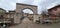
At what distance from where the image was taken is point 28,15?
1240 centimetres

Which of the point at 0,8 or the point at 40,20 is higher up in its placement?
the point at 0,8

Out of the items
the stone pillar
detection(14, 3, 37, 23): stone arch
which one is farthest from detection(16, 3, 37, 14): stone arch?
the stone pillar

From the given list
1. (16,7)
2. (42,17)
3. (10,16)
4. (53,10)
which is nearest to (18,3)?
(16,7)

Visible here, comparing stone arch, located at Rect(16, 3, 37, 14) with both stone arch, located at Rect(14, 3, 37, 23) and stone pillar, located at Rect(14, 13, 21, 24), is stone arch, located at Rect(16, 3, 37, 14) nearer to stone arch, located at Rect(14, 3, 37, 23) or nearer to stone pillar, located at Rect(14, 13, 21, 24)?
stone arch, located at Rect(14, 3, 37, 23)

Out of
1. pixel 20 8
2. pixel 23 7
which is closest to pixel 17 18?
pixel 20 8

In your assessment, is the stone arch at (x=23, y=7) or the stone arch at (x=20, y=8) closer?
the stone arch at (x=20, y=8)

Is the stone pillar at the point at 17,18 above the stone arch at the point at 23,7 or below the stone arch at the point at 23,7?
below

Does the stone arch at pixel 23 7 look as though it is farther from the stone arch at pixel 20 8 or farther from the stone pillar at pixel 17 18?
the stone pillar at pixel 17 18

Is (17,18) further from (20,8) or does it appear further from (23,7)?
(23,7)

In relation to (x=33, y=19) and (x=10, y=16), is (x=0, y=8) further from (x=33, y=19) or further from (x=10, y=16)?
(x=33, y=19)

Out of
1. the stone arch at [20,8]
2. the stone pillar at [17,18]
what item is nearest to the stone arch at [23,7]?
the stone arch at [20,8]

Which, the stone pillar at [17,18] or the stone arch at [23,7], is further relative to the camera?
the stone arch at [23,7]

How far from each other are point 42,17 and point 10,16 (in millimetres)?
3125

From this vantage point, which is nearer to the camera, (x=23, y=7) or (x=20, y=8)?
(x=20, y=8)
